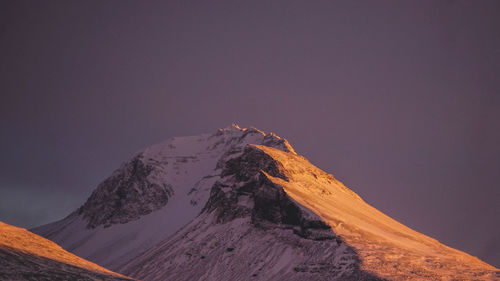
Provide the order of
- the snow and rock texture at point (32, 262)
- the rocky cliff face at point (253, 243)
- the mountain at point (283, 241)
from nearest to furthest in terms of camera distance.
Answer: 1. the snow and rock texture at point (32, 262)
2. the mountain at point (283, 241)
3. the rocky cliff face at point (253, 243)

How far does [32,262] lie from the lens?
990 inches

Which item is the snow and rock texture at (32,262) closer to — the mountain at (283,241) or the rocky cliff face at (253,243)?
the rocky cliff face at (253,243)

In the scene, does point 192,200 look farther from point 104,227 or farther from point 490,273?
point 490,273

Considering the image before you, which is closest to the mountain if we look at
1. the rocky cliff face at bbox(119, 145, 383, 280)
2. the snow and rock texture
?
the rocky cliff face at bbox(119, 145, 383, 280)

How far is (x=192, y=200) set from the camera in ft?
579

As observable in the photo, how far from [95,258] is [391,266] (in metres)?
124

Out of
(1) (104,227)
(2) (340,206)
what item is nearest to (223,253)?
(2) (340,206)

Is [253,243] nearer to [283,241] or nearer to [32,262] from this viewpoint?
[283,241]

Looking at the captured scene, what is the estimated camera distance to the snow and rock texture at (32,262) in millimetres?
22509

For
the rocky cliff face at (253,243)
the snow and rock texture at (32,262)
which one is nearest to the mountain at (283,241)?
the rocky cliff face at (253,243)

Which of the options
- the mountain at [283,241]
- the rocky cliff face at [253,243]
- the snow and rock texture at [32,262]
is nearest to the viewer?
the snow and rock texture at [32,262]

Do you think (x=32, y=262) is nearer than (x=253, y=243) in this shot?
Yes

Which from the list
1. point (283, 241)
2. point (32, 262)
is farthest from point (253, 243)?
point (32, 262)

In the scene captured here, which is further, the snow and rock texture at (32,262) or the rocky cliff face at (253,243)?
the rocky cliff face at (253,243)
